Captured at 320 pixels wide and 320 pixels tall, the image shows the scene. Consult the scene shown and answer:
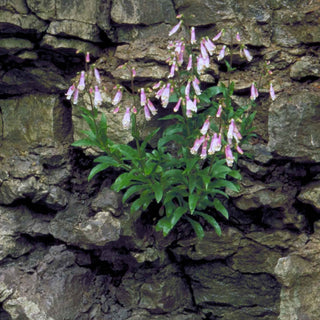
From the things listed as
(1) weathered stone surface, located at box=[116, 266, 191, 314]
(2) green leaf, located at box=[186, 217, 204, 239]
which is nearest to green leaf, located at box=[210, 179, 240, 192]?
(2) green leaf, located at box=[186, 217, 204, 239]

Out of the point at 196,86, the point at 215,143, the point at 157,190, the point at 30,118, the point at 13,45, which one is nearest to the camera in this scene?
the point at 215,143

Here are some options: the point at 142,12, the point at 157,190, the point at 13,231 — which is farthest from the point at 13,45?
the point at 157,190

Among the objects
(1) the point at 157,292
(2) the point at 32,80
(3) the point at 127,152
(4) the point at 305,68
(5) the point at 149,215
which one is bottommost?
(1) the point at 157,292

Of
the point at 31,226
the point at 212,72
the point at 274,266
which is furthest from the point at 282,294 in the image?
the point at 31,226

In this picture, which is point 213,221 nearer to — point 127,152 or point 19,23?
point 127,152

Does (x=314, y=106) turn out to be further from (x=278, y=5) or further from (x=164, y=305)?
(x=164, y=305)

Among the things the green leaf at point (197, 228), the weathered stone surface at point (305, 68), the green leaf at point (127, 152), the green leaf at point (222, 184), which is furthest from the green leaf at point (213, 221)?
the weathered stone surface at point (305, 68)
